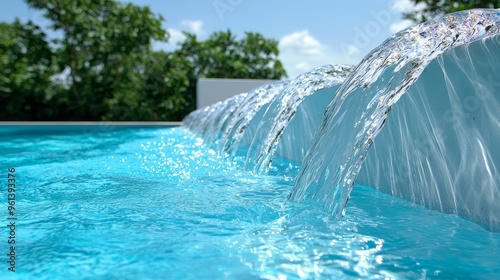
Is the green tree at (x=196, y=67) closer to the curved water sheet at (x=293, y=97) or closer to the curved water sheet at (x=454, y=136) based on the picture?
the curved water sheet at (x=293, y=97)

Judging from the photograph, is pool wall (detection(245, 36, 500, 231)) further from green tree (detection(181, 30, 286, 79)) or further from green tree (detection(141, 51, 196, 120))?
green tree (detection(181, 30, 286, 79))

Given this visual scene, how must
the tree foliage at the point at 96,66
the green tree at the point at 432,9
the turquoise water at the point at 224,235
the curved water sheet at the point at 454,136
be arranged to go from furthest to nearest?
the green tree at the point at 432,9 < the tree foliage at the point at 96,66 < the curved water sheet at the point at 454,136 < the turquoise water at the point at 224,235

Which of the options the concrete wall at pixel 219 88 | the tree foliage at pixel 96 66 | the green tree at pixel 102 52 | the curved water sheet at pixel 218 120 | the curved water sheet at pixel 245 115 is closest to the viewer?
the curved water sheet at pixel 245 115

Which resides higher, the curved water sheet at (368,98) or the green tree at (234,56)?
the green tree at (234,56)

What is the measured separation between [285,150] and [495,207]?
3.90 meters

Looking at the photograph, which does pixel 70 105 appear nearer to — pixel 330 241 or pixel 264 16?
pixel 264 16

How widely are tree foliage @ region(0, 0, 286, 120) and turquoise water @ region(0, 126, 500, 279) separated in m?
11.6

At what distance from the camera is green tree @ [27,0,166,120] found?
47.1ft

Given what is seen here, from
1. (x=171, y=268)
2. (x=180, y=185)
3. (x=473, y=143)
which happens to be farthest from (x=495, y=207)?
(x=180, y=185)

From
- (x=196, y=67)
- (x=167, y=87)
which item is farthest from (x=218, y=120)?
(x=196, y=67)

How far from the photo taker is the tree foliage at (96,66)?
14.5 m

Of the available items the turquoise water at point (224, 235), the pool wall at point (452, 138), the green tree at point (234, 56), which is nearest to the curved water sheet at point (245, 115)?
the turquoise water at point (224, 235)

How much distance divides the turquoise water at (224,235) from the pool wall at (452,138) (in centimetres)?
13

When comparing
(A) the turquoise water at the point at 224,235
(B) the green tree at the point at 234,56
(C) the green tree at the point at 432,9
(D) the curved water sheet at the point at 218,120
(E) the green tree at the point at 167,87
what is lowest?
(A) the turquoise water at the point at 224,235
